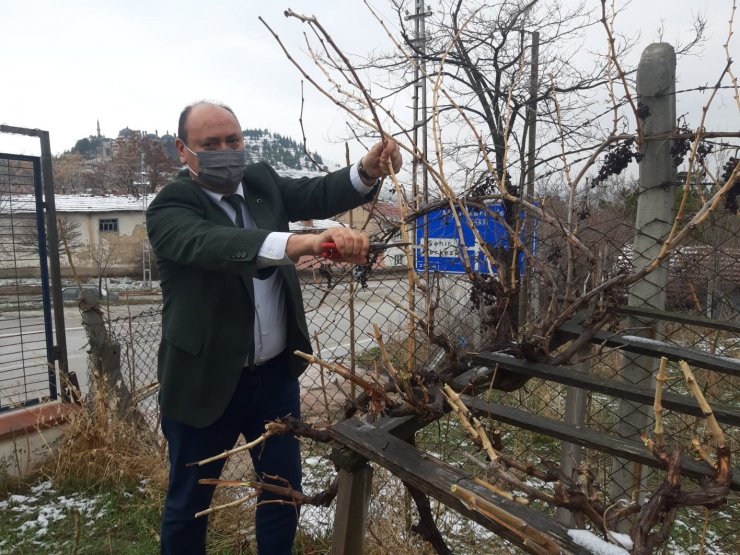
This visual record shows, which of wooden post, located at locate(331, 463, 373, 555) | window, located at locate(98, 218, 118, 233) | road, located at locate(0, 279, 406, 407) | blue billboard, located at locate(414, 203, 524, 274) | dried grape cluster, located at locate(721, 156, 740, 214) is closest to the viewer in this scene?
wooden post, located at locate(331, 463, 373, 555)

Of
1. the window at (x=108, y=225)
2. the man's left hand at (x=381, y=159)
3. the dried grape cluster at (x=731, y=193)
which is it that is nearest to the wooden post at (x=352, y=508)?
the man's left hand at (x=381, y=159)

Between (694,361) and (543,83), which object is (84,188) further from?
(694,361)

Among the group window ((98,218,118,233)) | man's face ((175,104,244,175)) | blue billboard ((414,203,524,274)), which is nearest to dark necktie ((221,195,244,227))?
man's face ((175,104,244,175))

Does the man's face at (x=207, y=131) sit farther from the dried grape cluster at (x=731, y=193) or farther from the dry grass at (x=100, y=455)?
the dry grass at (x=100, y=455)

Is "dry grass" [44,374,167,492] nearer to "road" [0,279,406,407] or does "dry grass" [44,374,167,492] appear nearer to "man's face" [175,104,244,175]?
"road" [0,279,406,407]

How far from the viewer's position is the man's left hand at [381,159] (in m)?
2.01

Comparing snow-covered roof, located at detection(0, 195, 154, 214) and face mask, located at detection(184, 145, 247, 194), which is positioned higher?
snow-covered roof, located at detection(0, 195, 154, 214)

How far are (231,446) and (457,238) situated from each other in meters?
1.38

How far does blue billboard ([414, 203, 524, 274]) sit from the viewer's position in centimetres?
242

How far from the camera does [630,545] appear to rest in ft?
2.87

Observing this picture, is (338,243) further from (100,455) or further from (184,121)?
(100,455)

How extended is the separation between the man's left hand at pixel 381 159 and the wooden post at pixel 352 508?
3.60 ft

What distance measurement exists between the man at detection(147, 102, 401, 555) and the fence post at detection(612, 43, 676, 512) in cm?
100

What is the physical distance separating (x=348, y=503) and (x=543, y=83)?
7.06 m
